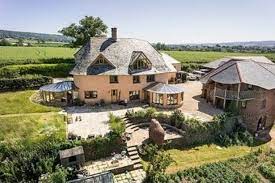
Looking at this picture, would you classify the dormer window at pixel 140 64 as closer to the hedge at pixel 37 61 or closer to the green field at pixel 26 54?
the hedge at pixel 37 61

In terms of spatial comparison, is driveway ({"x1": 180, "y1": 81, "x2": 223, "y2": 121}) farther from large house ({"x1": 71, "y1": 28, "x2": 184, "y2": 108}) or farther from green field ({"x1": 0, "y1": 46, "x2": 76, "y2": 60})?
green field ({"x1": 0, "y1": 46, "x2": 76, "y2": 60})

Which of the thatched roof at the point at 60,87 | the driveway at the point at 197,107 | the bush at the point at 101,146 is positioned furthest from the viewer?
the thatched roof at the point at 60,87

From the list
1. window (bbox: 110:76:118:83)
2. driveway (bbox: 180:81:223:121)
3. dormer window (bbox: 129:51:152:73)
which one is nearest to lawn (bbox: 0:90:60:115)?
window (bbox: 110:76:118:83)

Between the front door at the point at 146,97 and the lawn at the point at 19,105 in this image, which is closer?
the lawn at the point at 19,105

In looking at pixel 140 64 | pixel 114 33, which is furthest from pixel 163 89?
pixel 114 33

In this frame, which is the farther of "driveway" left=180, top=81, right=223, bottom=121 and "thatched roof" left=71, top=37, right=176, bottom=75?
"thatched roof" left=71, top=37, right=176, bottom=75

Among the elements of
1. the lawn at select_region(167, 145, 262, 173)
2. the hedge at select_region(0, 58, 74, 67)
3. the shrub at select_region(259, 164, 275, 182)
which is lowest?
the shrub at select_region(259, 164, 275, 182)

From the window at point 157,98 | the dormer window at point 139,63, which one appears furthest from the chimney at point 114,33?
the window at point 157,98

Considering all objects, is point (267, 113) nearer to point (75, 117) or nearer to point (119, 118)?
point (119, 118)
